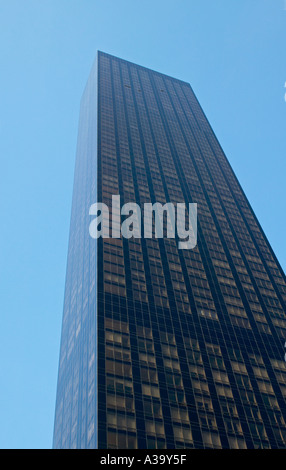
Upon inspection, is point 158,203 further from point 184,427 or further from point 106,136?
point 184,427

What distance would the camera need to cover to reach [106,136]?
528 ft

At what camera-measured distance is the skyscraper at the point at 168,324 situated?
261 feet

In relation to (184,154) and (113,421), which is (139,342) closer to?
(113,421)

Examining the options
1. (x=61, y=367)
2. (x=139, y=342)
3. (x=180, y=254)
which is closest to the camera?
(x=139, y=342)

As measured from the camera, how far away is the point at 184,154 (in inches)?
6826

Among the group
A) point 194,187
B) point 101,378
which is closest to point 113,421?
point 101,378

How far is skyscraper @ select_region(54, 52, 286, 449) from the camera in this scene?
7969cm

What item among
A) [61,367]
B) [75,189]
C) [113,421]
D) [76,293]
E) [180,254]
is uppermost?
[75,189]

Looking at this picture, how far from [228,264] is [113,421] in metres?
61.2

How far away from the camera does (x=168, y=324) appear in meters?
97.8

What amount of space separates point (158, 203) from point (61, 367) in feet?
158
